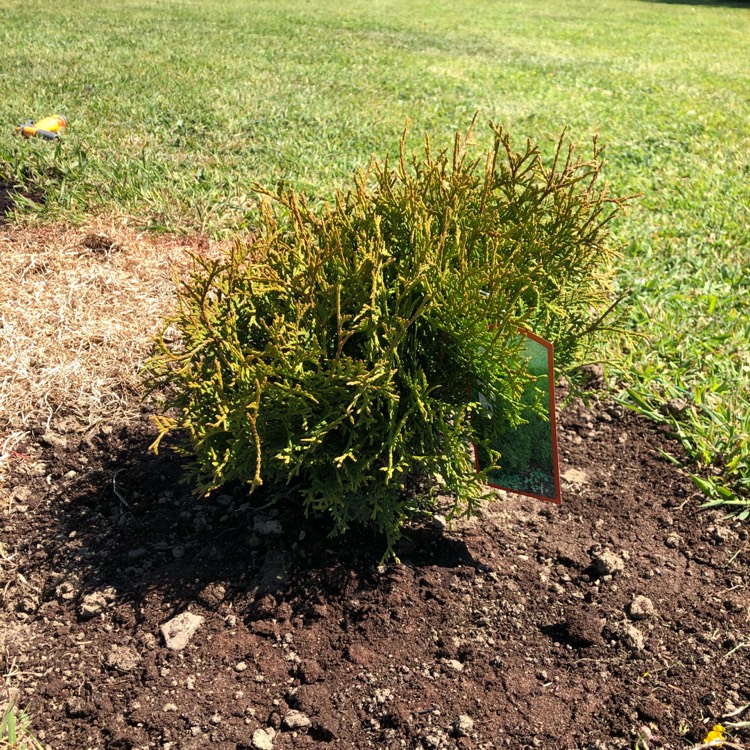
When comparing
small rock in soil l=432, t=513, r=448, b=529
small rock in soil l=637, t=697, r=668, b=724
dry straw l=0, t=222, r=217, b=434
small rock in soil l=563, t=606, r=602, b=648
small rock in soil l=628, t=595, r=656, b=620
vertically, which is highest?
dry straw l=0, t=222, r=217, b=434

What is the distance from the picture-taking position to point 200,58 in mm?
10141

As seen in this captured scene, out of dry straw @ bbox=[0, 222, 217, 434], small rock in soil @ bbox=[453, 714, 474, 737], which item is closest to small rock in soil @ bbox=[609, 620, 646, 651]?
small rock in soil @ bbox=[453, 714, 474, 737]

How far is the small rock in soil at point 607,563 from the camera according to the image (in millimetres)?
2588

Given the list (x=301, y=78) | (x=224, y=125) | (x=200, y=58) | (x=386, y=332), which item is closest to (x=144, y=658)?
(x=386, y=332)

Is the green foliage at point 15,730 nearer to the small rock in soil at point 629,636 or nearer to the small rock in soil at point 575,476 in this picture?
the small rock in soil at point 629,636

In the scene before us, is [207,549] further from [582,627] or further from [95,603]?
[582,627]

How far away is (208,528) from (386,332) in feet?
3.23

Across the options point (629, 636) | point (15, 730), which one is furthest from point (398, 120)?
point (15, 730)

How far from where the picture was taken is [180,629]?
7.73 feet

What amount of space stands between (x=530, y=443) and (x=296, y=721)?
1073mm

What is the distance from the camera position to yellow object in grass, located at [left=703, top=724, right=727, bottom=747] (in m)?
2.09

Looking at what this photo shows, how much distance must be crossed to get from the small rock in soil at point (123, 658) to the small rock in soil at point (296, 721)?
0.48 meters

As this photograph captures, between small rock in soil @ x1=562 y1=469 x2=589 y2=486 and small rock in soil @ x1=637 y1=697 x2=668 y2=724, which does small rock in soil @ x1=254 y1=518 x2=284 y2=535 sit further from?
small rock in soil @ x1=637 y1=697 x2=668 y2=724

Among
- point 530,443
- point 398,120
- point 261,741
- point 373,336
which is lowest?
point 261,741
